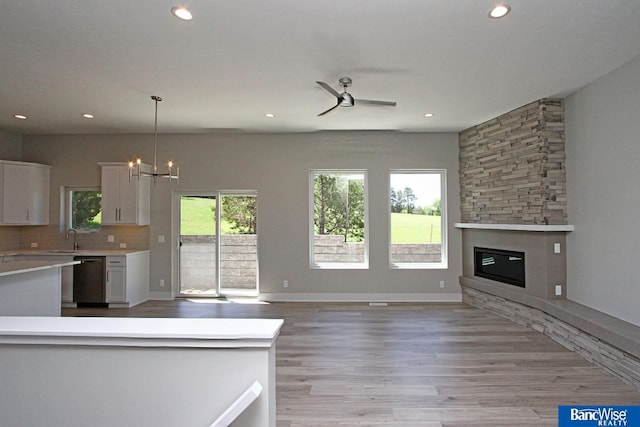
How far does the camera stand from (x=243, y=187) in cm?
631

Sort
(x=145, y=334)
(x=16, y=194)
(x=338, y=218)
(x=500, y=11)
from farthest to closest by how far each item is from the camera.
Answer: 1. (x=338, y=218)
2. (x=16, y=194)
3. (x=500, y=11)
4. (x=145, y=334)

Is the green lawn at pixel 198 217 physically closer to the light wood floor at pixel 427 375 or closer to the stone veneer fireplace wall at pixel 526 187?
the light wood floor at pixel 427 375

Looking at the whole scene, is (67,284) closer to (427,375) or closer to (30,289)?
(30,289)

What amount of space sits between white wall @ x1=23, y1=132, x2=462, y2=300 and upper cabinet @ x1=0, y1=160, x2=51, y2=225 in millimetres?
225

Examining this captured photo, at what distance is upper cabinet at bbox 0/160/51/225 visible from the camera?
5789 millimetres

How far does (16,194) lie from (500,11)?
7219 millimetres

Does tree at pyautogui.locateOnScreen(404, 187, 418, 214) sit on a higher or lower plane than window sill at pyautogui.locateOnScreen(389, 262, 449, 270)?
higher

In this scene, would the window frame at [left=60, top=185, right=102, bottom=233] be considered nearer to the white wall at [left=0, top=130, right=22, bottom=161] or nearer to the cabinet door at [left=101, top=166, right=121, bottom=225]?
the cabinet door at [left=101, top=166, right=121, bottom=225]

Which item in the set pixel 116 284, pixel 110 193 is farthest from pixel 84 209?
pixel 116 284

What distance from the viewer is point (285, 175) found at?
6309 mm

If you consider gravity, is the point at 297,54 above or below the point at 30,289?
above

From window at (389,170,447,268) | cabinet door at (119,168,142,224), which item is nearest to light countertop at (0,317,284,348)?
cabinet door at (119,168,142,224)

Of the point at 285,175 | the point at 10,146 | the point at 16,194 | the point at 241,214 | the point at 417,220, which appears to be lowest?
the point at 417,220

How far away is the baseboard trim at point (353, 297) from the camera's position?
6164 mm
